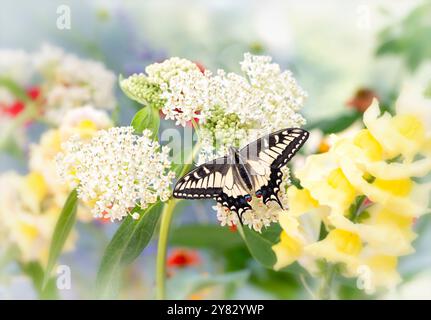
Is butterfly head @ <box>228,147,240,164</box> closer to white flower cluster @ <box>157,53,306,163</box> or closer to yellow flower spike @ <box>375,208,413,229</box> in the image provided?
white flower cluster @ <box>157,53,306,163</box>

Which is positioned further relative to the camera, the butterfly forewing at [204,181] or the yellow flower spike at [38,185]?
the yellow flower spike at [38,185]

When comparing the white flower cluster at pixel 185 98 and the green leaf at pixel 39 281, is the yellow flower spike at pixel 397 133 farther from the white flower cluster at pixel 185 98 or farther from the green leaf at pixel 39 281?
the green leaf at pixel 39 281

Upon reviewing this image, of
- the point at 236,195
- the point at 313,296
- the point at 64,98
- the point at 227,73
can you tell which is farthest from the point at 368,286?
the point at 64,98

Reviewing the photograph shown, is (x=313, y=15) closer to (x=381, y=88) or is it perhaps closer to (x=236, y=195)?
(x=381, y=88)

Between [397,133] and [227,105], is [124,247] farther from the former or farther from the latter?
[397,133]

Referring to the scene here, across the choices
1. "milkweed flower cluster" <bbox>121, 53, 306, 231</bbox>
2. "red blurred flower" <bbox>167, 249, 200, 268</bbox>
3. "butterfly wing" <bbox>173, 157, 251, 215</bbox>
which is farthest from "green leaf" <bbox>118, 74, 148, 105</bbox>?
"red blurred flower" <bbox>167, 249, 200, 268</bbox>

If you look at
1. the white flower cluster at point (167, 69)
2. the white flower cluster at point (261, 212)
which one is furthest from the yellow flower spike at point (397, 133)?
the white flower cluster at point (167, 69)
